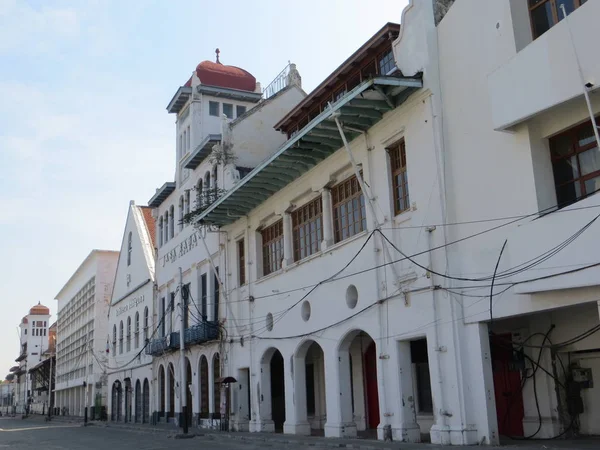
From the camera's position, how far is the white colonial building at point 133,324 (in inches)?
1540

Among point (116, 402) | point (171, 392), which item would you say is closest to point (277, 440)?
point (171, 392)

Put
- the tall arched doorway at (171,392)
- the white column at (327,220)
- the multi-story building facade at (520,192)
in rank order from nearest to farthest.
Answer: the multi-story building facade at (520,192), the white column at (327,220), the tall arched doorway at (171,392)

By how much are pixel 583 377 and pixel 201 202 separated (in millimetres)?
18903

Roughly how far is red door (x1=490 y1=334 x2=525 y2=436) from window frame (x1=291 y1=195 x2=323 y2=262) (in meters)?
6.55

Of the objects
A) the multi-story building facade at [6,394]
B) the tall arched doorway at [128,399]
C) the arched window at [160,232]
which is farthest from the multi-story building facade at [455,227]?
the multi-story building facade at [6,394]

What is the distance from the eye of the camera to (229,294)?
27578 millimetres

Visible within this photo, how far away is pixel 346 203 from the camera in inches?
801

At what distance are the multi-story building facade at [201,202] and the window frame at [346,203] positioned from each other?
225 inches

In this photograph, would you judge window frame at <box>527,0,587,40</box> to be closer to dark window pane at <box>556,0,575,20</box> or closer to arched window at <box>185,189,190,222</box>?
dark window pane at <box>556,0,575,20</box>

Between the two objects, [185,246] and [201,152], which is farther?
[185,246]

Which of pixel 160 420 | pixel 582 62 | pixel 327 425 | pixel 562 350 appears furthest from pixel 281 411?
pixel 582 62

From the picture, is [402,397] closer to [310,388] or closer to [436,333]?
[436,333]

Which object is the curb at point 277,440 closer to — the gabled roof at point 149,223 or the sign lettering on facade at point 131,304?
the sign lettering on facade at point 131,304

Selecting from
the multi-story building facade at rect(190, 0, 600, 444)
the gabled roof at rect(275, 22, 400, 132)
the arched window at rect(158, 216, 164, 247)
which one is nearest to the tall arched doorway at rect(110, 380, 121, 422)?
the arched window at rect(158, 216, 164, 247)
